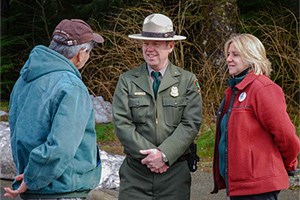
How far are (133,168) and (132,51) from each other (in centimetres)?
492

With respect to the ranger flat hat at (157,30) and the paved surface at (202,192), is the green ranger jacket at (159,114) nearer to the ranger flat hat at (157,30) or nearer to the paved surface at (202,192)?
the ranger flat hat at (157,30)

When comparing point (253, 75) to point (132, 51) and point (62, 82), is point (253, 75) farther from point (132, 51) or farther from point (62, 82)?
point (132, 51)

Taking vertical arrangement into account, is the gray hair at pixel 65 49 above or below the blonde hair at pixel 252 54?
above

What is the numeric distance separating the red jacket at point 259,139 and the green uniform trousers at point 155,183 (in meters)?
0.50

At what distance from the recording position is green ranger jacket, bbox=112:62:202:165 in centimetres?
431

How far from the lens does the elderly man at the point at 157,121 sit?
14.1 ft

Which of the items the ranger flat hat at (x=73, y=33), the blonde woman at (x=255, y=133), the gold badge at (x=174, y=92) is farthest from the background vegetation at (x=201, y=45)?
the ranger flat hat at (x=73, y=33)

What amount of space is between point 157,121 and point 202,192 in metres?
2.39

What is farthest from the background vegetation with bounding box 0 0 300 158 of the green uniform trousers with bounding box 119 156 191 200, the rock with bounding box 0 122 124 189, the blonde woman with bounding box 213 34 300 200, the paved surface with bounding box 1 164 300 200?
the blonde woman with bounding box 213 34 300 200

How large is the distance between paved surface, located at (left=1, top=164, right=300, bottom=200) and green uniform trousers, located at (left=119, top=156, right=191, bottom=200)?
1911mm

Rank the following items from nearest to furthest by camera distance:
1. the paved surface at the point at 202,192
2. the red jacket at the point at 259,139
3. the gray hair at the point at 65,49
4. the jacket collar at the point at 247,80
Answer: the gray hair at the point at 65,49 < the red jacket at the point at 259,139 < the jacket collar at the point at 247,80 < the paved surface at the point at 202,192

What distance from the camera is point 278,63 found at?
380 inches

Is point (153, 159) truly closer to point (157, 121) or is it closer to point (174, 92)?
point (157, 121)

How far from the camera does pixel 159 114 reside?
435 centimetres
